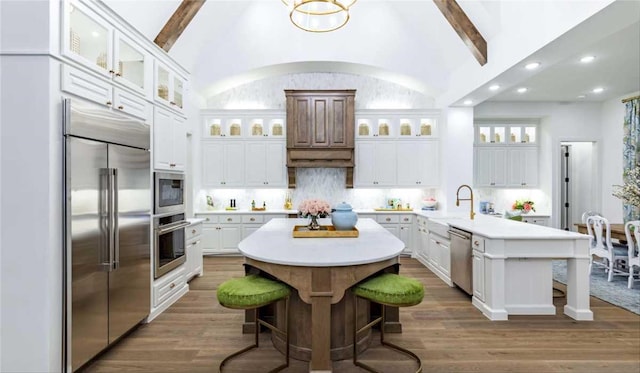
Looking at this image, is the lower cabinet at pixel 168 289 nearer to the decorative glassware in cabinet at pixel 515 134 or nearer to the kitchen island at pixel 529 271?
the kitchen island at pixel 529 271

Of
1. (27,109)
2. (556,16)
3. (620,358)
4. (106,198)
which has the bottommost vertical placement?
(620,358)

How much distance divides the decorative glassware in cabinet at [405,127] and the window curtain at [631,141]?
415cm

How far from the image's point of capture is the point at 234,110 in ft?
22.2

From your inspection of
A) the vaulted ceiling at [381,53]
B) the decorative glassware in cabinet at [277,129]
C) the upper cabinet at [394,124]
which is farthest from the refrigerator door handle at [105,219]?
the upper cabinet at [394,124]

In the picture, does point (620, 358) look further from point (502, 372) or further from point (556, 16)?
point (556, 16)

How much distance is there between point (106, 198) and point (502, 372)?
3.33 meters

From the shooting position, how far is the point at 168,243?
3900mm

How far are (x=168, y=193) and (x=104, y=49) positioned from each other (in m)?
1.61

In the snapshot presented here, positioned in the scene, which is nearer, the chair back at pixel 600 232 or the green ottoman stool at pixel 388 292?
the green ottoman stool at pixel 388 292

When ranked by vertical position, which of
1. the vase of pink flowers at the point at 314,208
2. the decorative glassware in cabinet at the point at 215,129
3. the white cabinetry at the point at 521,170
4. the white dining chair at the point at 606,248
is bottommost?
the white dining chair at the point at 606,248

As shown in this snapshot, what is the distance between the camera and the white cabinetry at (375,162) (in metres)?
6.79

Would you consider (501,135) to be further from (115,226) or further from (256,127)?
(115,226)

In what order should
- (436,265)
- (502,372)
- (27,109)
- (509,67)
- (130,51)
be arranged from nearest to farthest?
(27,109)
(502,372)
(130,51)
(509,67)
(436,265)

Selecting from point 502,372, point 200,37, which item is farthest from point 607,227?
point 200,37
